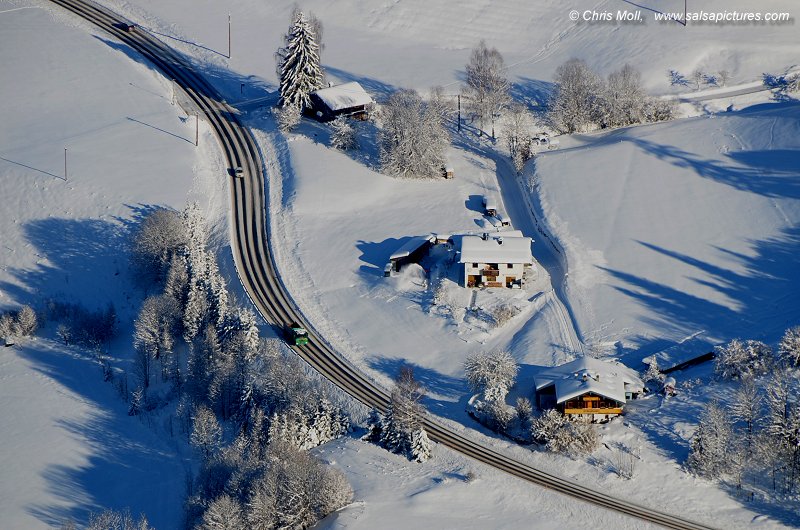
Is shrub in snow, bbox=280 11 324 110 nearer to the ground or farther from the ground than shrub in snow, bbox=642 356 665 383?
farther from the ground

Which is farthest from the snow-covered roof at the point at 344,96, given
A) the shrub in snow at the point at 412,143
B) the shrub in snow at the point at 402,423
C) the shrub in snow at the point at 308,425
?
the shrub in snow at the point at 402,423

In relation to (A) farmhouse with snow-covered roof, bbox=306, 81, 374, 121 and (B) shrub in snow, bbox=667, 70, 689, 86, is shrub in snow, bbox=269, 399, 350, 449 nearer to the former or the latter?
(A) farmhouse with snow-covered roof, bbox=306, 81, 374, 121

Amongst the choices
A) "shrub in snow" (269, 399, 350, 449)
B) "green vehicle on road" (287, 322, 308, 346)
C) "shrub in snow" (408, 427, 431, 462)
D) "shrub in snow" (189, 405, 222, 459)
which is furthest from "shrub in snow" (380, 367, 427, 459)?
"shrub in snow" (189, 405, 222, 459)

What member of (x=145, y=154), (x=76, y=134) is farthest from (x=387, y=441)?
(x=76, y=134)

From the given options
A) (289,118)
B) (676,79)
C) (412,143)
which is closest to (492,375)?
(412,143)

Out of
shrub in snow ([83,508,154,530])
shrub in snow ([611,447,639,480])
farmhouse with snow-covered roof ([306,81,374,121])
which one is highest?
farmhouse with snow-covered roof ([306,81,374,121])

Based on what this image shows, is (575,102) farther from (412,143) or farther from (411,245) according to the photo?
(411,245)
